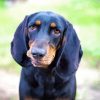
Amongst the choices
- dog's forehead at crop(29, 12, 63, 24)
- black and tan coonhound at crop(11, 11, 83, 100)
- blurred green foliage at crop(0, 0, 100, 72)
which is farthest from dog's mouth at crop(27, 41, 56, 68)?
blurred green foliage at crop(0, 0, 100, 72)

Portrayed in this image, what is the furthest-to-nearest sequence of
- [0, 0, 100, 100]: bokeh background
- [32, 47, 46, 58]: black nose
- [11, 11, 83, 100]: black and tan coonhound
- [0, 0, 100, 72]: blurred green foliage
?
[0, 0, 100, 72]: blurred green foliage, [0, 0, 100, 100]: bokeh background, [11, 11, 83, 100]: black and tan coonhound, [32, 47, 46, 58]: black nose

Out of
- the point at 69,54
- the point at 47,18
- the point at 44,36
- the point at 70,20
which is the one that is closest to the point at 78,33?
the point at 70,20

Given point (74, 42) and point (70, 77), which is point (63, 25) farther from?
point (70, 77)

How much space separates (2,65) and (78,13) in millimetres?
3067

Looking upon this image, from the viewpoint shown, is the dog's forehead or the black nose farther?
the dog's forehead

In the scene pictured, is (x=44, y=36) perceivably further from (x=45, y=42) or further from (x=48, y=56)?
(x=48, y=56)

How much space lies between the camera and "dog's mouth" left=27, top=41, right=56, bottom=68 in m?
5.15

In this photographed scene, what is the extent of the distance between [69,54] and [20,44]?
1.67 feet

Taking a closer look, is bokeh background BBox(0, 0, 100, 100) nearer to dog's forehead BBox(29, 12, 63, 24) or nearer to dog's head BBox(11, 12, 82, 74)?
dog's head BBox(11, 12, 82, 74)

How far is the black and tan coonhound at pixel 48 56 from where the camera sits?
5.31 meters

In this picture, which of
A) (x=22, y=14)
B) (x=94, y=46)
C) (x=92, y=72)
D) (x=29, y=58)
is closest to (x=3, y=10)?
(x=22, y=14)

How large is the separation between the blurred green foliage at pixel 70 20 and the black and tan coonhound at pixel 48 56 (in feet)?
8.22

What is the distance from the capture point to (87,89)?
760cm

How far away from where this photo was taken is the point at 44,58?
5.15 metres
